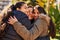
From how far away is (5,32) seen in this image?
421 centimetres

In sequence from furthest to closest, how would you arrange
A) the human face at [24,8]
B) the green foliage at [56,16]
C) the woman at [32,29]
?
the green foliage at [56,16]
the human face at [24,8]
the woman at [32,29]

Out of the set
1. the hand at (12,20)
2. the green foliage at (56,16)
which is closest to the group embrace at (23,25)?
the hand at (12,20)

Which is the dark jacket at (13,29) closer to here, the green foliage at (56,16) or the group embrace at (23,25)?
the group embrace at (23,25)

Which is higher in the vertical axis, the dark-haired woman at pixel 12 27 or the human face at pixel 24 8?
the human face at pixel 24 8

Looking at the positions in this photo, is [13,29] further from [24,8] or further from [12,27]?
[24,8]

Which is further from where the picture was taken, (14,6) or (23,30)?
(14,6)

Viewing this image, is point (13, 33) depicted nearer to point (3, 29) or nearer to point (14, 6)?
point (3, 29)

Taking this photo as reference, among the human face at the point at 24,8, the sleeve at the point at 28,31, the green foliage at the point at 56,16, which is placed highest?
the human face at the point at 24,8

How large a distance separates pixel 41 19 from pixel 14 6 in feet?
1.61

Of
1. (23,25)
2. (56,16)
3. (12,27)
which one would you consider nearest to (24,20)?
(23,25)

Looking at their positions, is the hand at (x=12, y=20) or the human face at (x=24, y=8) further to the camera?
the human face at (x=24, y=8)

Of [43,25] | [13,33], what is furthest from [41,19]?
[13,33]

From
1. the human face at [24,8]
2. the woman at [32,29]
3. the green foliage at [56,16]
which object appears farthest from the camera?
the green foliage at [56,16]

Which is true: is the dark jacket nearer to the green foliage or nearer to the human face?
the human face
